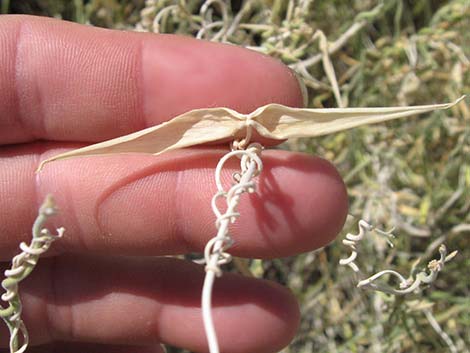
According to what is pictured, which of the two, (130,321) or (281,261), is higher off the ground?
(130,321)

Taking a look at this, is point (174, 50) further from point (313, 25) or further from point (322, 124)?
point (313, 25)

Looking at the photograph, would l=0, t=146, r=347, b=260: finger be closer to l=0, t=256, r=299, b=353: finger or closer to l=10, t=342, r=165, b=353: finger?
l=0, t=256, r=299, b=353: finger

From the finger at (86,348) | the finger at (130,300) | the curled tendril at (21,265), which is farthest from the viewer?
the finger at (86,348)

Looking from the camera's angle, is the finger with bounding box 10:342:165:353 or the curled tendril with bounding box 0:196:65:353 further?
the finger with bounding box 10:342:165:353

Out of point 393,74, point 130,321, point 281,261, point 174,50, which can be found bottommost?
point 281,261

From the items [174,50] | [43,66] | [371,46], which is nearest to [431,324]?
[371,46]

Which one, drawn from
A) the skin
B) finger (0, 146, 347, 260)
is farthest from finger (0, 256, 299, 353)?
finger (0, 146, 347, 260)

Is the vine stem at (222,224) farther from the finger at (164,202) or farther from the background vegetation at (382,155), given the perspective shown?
the background vegetation at (382,155)

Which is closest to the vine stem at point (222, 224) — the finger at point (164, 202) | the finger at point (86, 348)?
the finger at point (164, 202)
